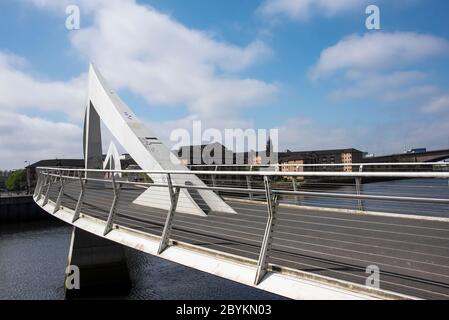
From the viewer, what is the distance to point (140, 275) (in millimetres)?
19594

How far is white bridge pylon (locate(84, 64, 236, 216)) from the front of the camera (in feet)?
32.6

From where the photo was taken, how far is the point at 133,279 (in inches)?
746

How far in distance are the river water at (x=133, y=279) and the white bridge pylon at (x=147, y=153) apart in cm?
603

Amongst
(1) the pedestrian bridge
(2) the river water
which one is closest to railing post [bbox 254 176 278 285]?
(1) the pedestrian bridge

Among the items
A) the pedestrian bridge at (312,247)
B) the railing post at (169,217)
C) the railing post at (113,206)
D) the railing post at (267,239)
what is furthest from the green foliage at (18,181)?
the railing post at (267,239)

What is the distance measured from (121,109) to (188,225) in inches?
330

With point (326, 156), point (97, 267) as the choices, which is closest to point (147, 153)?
point (97, 267)

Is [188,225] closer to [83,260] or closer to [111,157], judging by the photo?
[83,260]

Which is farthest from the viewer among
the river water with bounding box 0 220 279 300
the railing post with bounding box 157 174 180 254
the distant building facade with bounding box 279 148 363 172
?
the distant building facade with bounding box 279 148 363 172

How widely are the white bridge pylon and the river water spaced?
603 centimetres

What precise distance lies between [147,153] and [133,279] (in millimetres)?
9511

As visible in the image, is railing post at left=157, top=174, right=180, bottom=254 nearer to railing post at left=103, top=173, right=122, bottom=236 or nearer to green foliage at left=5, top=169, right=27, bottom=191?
railing post at left=103, top=173, right=122, bottom=236
